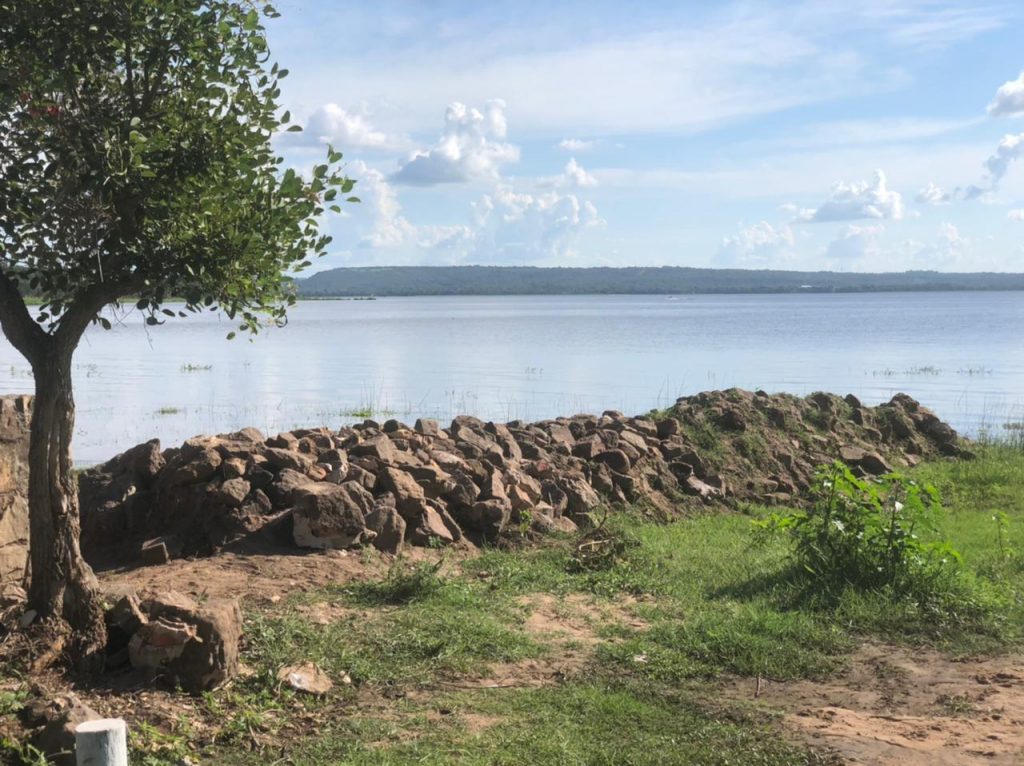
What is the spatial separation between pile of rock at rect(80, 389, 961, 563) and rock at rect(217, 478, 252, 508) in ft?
0.04

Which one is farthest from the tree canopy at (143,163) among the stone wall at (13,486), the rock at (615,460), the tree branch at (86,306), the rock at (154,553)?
the rock at (615,460)

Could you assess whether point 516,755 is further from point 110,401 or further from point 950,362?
point 950,362

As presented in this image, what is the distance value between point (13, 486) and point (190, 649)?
2286 millimetres

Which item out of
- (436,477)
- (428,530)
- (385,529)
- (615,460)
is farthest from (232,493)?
(615,460)

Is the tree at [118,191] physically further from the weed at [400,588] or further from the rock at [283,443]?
the rock at [283,443]

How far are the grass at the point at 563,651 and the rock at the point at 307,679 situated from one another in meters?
0.06

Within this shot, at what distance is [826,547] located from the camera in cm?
852

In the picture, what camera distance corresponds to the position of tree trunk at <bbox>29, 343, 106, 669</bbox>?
5887 millimetres

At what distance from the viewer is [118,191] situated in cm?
549

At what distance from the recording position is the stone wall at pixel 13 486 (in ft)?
23.5

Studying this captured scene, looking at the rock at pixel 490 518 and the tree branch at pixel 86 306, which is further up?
the tree branch at pixel 86 306

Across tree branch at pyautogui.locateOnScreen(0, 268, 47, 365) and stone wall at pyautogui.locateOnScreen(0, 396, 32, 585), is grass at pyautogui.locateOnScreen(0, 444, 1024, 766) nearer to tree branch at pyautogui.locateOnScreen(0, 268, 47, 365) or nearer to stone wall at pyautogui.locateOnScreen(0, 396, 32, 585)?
stone wall at pyautogui.locateOnScreen(0, 396, 32, 585)

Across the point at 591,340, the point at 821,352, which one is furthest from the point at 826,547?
the point at 591,340

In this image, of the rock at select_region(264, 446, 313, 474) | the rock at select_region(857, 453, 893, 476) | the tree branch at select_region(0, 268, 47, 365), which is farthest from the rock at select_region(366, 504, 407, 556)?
the rock at select_region(857, 453, 893, 476)
